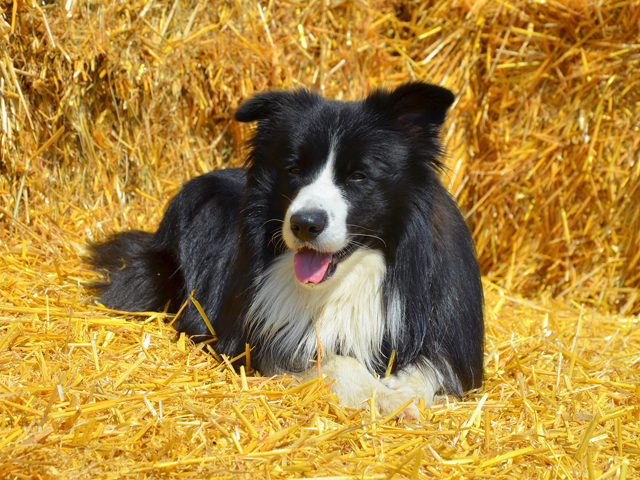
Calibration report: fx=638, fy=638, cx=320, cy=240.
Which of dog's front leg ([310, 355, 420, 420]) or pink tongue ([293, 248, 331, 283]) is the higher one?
pink tongue ([293, 248, 331, 283])

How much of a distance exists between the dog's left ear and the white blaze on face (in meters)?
0.51

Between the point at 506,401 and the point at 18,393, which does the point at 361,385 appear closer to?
the point at 506,401

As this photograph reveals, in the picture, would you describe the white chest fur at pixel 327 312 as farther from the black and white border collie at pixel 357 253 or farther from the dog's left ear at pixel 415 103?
the dog's left ear at pixel 415 103

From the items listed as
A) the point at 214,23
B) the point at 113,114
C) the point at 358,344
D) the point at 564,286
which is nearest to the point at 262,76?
the point at 214,23

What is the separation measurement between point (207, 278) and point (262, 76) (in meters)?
1.88

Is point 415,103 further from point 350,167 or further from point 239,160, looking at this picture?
point 239,160

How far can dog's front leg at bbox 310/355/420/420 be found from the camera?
2.77m

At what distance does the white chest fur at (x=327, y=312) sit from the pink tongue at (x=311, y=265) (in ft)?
0.19

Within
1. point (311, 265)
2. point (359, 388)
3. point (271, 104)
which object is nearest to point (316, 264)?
point (311, 265)

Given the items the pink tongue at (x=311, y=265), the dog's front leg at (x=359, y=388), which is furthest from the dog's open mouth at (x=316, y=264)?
the dog's front leg at (x=359, y=388)

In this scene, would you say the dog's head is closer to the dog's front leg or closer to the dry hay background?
the dog's front leg

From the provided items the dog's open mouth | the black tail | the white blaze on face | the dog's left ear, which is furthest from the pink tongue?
the black tail

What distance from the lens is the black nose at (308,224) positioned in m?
2.78

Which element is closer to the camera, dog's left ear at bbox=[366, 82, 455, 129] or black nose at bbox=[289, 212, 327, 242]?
black nose at bbox=[289, 212, 327, 242]
